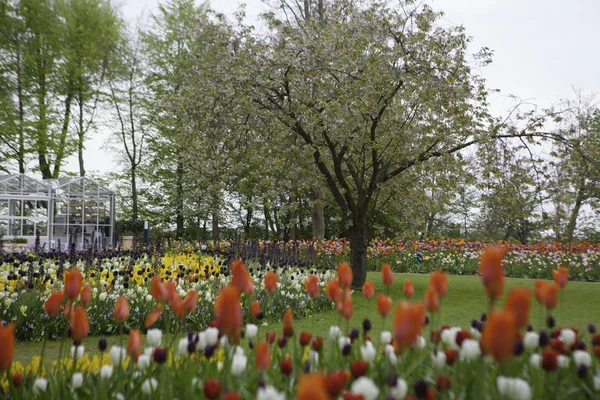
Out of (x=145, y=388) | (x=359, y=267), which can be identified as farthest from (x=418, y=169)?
(x=145, y=388)

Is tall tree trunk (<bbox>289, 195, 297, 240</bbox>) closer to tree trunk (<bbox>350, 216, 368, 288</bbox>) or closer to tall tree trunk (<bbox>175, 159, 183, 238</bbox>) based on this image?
tree trunk (<bbox>350, 216, 368, 288</bbox>)

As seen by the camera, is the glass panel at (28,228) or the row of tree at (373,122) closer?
the row of tree at (373,122)

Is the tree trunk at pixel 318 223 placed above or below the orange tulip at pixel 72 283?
above

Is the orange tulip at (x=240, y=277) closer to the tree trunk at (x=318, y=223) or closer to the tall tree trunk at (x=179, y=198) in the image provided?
the tree trunk at (x=318, y=223)

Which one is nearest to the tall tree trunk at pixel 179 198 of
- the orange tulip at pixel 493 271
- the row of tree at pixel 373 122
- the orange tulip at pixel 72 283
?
the row of tree at pixel 373 122

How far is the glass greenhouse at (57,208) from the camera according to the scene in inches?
675

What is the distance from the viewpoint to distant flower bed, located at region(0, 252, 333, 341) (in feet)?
17.0

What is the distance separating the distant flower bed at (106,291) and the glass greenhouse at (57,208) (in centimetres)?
1035

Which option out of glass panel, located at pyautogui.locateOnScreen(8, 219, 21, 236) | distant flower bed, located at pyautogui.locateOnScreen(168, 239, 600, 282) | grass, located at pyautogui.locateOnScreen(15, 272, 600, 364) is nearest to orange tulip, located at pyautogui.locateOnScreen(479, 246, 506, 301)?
grass, located at pyautogui.locateOnScreen(15, 272, 600, 364)

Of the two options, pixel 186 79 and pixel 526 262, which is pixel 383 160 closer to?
pixel 186 79

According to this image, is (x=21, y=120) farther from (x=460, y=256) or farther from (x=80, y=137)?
(x=460, y=256)

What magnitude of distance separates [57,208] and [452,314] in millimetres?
16567

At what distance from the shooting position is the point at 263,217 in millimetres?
31656

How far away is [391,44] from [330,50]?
155cm
